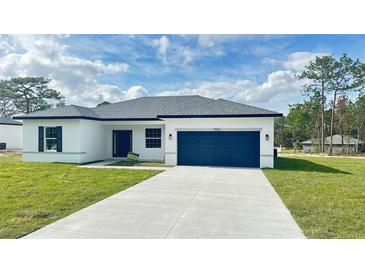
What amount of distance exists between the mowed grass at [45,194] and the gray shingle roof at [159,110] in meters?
5.20

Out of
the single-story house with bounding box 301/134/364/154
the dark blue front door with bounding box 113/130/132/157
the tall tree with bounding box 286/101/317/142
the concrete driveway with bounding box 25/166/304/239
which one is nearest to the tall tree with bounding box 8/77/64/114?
the dark blue front door with bounding box 113/130/132/157

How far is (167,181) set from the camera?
9.80m

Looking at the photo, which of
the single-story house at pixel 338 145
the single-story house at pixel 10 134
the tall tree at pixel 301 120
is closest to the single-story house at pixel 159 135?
the single-story house at pixel 10 134

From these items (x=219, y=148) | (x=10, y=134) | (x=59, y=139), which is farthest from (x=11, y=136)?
(x=219, y=148)

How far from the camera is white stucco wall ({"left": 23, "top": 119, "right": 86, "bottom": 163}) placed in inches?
607

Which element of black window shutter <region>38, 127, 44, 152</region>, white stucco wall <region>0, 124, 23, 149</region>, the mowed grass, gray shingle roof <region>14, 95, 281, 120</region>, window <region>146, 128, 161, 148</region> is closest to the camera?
the mowed grass

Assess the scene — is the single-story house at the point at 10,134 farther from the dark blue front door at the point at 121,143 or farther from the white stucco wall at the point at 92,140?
the dark blue front door at the point at 121,143

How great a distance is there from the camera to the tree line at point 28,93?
43969 millimetres

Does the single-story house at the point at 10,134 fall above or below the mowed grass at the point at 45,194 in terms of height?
above

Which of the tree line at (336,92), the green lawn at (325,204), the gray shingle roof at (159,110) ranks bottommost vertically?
the green lawn at (325,204)

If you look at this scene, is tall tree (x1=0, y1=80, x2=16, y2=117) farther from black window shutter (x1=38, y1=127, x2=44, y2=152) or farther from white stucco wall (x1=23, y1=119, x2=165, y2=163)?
black window shutter (x1=38, y1=127, x2=44, y2=152)
